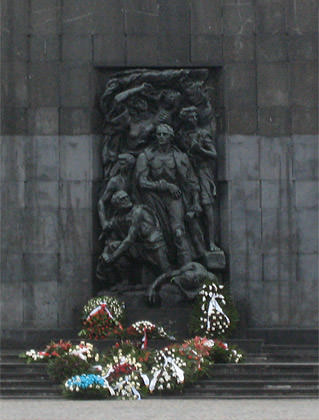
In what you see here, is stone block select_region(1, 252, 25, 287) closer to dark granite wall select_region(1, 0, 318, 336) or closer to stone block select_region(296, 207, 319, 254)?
dark granite wall select_region(1, 0, 318, 336)

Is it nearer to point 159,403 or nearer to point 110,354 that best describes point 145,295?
point 110,354

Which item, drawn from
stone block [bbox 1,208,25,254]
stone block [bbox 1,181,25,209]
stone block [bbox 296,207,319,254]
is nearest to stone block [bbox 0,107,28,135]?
stone block [bbox 1,181,25,209]

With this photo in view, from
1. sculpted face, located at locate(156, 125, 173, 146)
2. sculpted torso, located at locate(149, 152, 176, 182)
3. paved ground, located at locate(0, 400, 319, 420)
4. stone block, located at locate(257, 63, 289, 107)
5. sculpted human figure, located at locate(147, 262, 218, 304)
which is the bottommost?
paved ground, located at locate(0, 400, 319, 420)

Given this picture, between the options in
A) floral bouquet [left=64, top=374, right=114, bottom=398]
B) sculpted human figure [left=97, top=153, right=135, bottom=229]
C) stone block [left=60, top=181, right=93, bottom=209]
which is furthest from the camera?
stone block [left=60, top=181, right=93, bottom=209]

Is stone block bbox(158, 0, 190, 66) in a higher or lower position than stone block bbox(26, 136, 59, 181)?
higher

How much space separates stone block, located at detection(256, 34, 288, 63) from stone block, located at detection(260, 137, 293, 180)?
77.0 inches

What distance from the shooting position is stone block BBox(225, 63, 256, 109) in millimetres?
26094

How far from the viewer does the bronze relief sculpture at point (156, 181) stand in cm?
2542

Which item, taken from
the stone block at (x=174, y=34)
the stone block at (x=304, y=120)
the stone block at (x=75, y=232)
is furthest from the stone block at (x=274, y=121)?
the stone block at (x=75, y=232)

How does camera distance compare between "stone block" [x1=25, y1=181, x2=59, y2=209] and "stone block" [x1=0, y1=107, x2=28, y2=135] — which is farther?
"stone block" [x1=0, y1=107, x2=28, y2=135]

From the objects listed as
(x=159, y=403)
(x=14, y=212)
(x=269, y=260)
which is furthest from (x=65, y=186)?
(x=159, y=403)

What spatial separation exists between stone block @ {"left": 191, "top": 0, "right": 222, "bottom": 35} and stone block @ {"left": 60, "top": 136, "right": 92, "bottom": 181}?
148 inches

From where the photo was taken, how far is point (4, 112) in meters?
26.1

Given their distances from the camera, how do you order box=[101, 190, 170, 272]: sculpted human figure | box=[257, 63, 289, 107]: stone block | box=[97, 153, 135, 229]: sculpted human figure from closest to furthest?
box=[101, 190, 170, 272]: sculpted human figure → box=[97, 153, 135, 229]: sculpted human figure → box=[257, 63, 289, 107]: stone block
